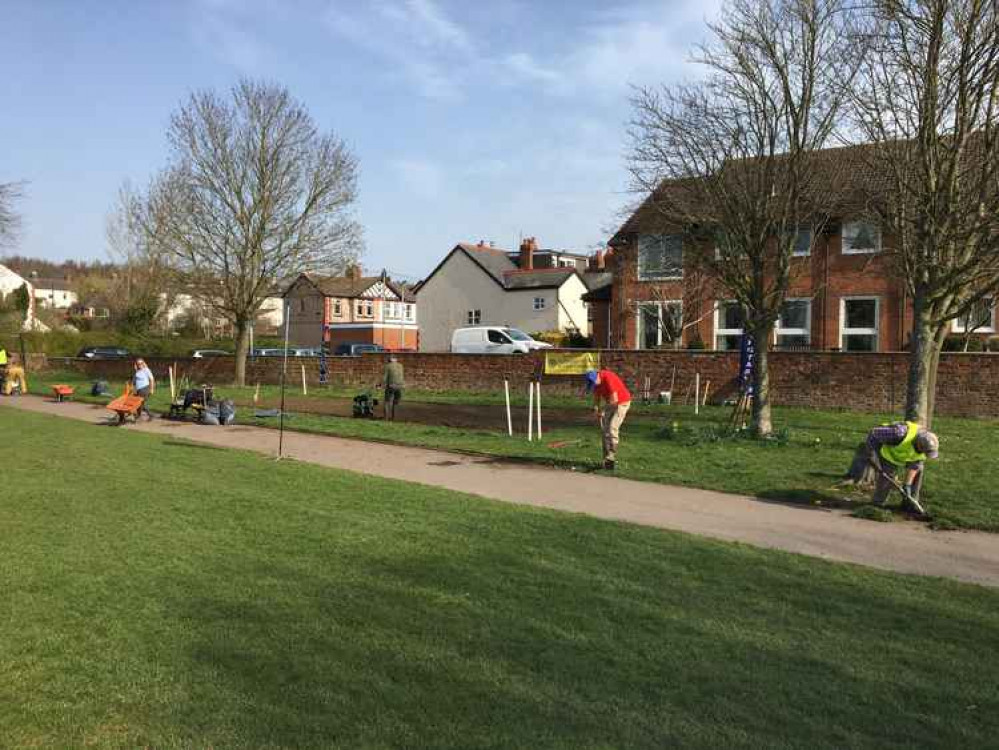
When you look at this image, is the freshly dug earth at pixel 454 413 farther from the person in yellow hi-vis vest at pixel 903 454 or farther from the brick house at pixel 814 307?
the person in yellow hi-vis vest at pixel 903 454

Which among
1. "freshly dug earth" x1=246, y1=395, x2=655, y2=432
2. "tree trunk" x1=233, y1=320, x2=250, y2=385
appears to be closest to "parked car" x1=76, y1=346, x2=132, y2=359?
"tree trunk" x1=233, y1=320, x2=250, y2=385

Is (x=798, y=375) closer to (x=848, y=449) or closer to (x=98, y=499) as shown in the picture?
(x=848, y=449)

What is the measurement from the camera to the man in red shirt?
516 inches

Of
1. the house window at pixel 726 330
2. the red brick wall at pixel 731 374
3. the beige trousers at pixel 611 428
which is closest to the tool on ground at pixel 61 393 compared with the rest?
the red brick wall at pixel 731 374

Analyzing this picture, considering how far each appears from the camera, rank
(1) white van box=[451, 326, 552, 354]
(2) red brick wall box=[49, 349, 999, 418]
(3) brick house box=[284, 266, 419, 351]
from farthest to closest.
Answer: (3) brick house box=[284, 266, 419, 351], (1) white van box=[451, 326, 552, 354], (2) red brick wall box=[49, 349, 999, 418]

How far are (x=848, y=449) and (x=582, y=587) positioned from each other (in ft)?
32.7

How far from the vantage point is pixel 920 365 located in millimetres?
12766

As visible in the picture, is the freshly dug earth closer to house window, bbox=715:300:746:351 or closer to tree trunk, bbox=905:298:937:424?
tree trunk, bbox=905:298:937:424

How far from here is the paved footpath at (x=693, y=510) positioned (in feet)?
26.8

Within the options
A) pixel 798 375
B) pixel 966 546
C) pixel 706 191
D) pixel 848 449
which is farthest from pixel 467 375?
pixel 966 546

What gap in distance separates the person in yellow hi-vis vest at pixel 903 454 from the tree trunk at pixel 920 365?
8.88ft

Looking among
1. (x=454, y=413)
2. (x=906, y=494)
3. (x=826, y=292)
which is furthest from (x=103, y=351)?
(x=906, y=494)

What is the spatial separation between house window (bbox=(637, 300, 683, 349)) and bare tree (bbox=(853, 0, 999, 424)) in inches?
635

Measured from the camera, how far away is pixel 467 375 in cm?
2820
